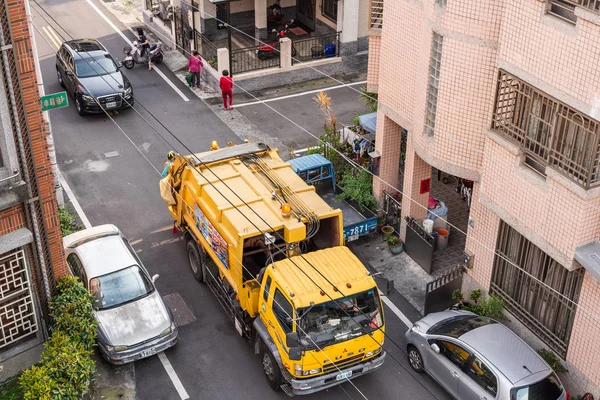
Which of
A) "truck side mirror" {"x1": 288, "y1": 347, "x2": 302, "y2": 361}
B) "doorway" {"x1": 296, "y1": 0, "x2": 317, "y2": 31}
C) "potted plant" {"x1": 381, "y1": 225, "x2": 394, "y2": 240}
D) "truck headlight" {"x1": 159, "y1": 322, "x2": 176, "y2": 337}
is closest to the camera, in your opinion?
"truck side mirror" {"x1": 288, "y1": 347, "x2": 302, "y2": 361}

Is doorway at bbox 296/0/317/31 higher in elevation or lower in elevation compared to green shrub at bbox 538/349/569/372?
higher

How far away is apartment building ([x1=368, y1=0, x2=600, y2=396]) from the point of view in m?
15.8

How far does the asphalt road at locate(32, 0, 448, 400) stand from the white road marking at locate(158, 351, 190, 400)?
3.1 inches

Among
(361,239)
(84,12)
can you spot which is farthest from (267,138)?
(84,12)

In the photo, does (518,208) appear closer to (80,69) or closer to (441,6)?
(441,6)

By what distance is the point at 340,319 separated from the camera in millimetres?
17172

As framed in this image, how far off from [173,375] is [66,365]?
12.0ft

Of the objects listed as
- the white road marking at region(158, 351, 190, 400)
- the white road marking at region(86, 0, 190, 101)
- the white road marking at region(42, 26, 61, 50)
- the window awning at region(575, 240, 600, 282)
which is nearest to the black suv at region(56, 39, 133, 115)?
the white road marking at region(86, 0, 190, 101)

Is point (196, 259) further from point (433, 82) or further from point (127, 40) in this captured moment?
point (127, 40)

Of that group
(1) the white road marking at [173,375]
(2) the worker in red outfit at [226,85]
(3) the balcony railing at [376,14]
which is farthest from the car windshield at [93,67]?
(1) the white road marking at [173,375]

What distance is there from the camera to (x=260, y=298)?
1817 cm

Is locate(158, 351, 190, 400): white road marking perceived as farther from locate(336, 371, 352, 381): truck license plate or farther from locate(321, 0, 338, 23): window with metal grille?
locate(321, 0, 338, 23): window with metal grille

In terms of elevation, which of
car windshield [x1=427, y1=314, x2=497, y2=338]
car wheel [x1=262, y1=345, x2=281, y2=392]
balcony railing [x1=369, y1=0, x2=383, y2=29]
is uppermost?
balcony railing [x1=369, y1=0, x2=383, y2=29]

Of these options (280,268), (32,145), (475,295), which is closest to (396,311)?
(475,295)
